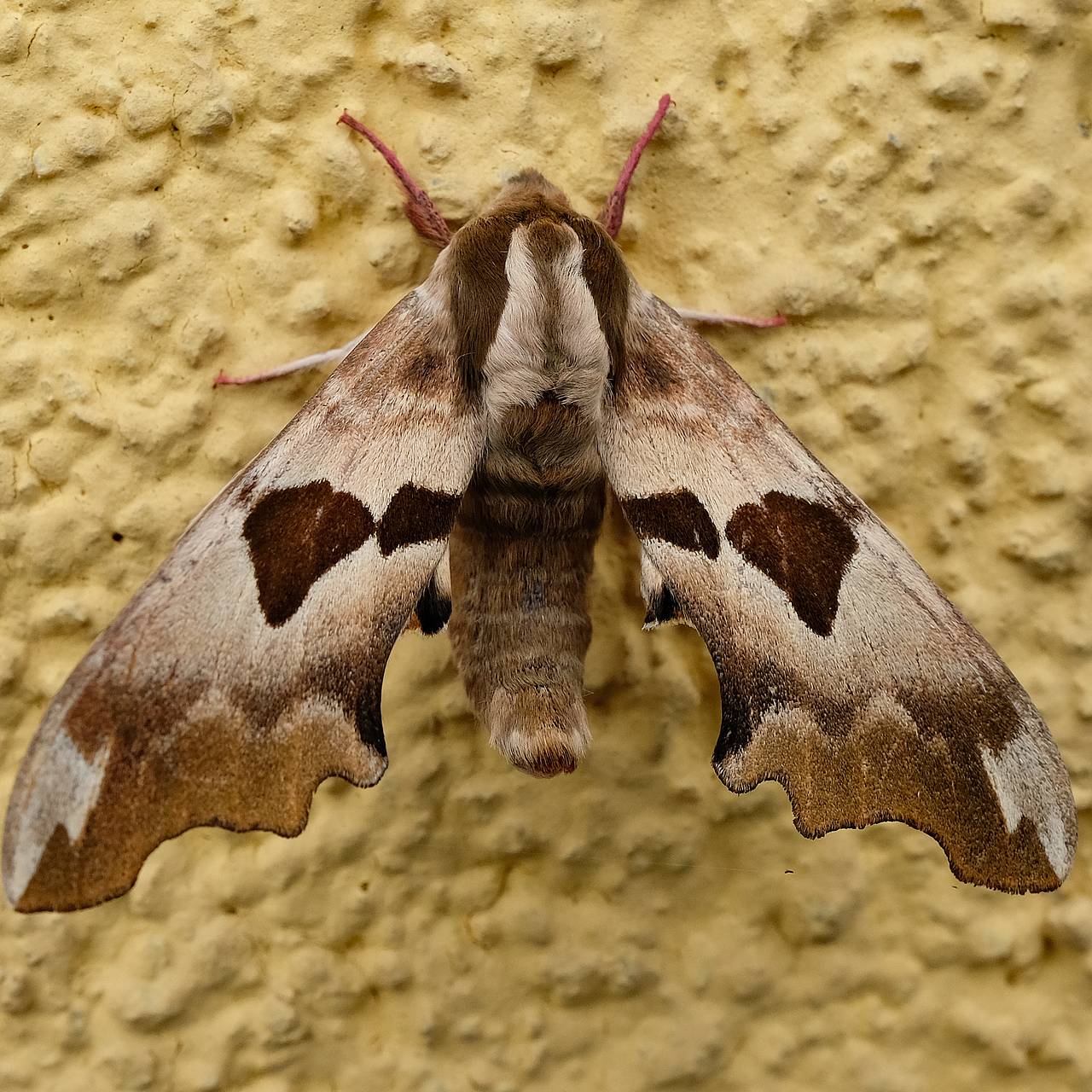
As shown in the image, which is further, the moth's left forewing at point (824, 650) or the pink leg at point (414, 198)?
the pink leg at point (414, 198)

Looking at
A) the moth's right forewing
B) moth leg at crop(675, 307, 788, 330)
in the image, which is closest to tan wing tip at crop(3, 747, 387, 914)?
the moth's right forewing

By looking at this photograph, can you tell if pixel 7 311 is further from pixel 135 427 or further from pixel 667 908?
pixel 667 908

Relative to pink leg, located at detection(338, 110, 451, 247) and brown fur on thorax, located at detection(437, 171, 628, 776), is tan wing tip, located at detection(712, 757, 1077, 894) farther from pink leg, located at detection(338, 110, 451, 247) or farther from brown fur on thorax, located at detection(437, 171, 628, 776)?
pink leg, located at detection(338, 110, 451, 247)

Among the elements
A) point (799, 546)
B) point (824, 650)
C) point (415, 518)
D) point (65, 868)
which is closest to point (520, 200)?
point (415, 518)

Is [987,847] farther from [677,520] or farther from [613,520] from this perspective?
[613,520]

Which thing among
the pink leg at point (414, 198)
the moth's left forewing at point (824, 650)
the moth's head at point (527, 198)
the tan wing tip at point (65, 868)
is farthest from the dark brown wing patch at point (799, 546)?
the tan wing tip at point (65, 868)

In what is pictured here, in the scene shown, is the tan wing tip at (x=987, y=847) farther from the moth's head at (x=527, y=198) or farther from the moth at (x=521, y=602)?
the moth's head at (x=527, y=198)

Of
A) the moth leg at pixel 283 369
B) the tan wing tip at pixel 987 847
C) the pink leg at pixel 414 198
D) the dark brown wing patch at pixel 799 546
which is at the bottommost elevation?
the tan wing tip at pixel 987 847
